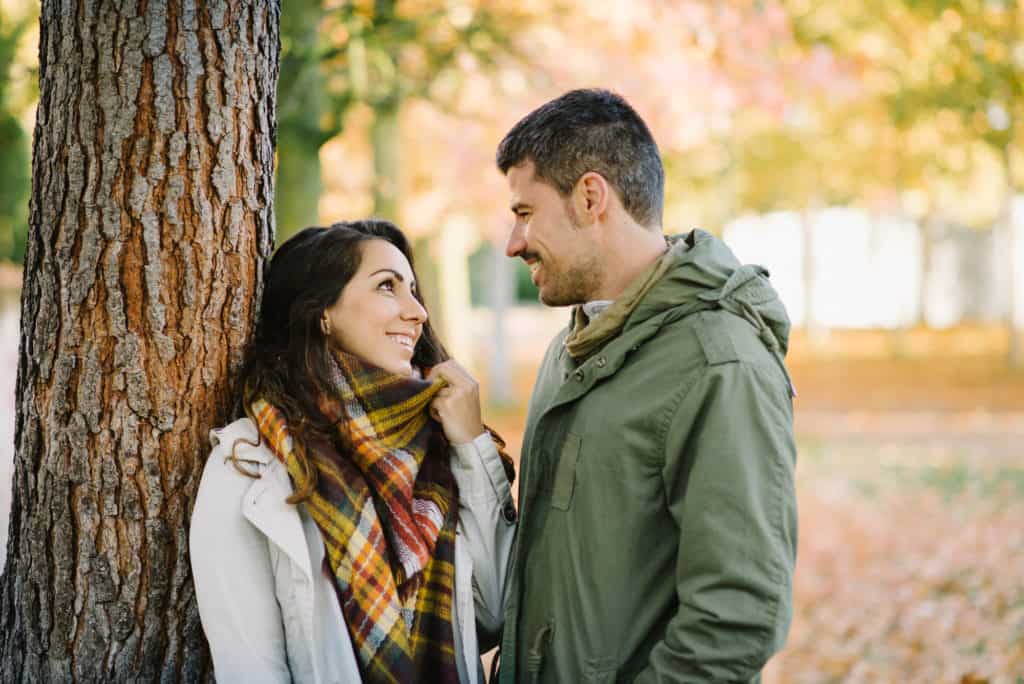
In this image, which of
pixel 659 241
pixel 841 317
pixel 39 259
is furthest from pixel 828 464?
pixel 841 317

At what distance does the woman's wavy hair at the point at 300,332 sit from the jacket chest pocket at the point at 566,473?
0.60 m

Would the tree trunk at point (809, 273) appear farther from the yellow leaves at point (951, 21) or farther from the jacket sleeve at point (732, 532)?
the jacket sleeve at point (732, 532)

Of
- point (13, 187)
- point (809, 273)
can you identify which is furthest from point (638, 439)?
point (809, 273)

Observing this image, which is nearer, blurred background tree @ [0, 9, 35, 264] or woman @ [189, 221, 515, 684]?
woman @ [189, 221, 515, 684]

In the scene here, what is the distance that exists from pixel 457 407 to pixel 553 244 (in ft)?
1.81

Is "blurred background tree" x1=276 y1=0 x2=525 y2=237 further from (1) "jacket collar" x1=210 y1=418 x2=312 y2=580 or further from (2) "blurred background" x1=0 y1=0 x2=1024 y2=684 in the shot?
(1) "jacket collar" x1=210 y1=418 x2=312 y2=580

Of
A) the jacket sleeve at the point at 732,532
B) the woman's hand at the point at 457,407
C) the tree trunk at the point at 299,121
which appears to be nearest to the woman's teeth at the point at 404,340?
the woman's hand at the point at 457,407

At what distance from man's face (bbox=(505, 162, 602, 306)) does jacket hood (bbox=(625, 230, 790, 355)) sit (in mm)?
224

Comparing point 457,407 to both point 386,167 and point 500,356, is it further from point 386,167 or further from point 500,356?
point 500,356

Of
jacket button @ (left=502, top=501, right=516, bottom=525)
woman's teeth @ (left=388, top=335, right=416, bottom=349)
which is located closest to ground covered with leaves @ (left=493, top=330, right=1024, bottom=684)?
jacket button @ (left=502, top=501, right=516, bottom=525)

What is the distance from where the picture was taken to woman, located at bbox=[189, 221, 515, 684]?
2.35 metres

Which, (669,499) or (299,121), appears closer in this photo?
(669,499)

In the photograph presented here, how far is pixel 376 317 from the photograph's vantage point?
9.07 feet

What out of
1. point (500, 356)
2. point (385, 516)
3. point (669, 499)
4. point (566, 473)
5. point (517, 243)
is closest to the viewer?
point (669, 499)
